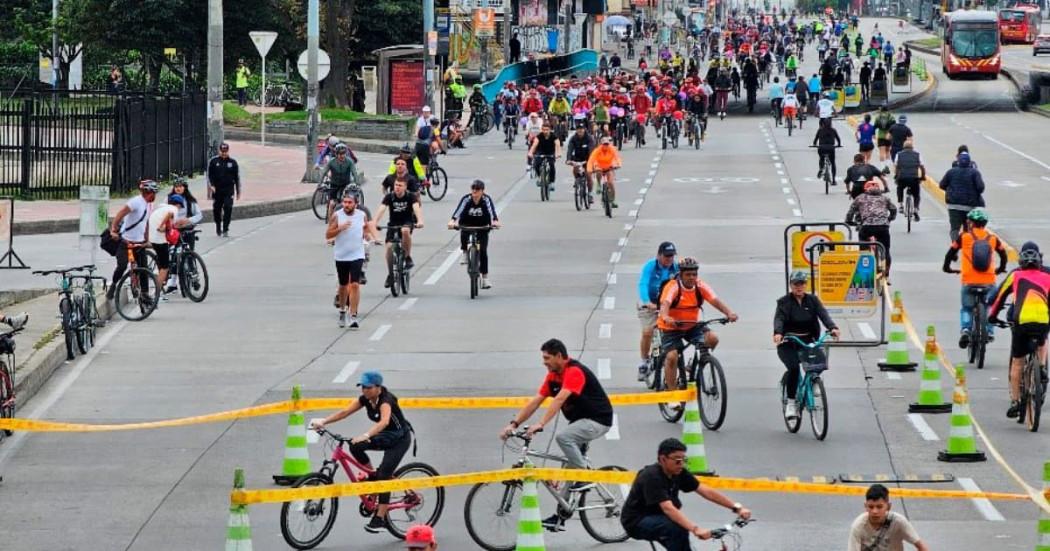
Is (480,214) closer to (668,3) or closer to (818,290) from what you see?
(818,290)

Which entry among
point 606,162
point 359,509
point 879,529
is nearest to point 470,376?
point 359,509

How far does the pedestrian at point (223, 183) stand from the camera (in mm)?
32938

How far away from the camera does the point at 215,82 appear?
136ft

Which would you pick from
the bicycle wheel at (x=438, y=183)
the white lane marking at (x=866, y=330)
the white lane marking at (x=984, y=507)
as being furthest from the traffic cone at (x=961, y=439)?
the bicycle wheel at (x=438, y=183)

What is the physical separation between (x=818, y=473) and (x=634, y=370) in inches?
212

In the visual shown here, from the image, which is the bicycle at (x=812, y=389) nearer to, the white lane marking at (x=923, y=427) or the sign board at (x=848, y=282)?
the white lane marking at (x=923, y=427)

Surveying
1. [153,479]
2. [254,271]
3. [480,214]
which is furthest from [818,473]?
[254,271]

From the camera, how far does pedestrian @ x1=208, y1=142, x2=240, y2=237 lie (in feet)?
108

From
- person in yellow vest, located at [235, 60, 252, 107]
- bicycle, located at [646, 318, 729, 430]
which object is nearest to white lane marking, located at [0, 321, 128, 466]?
bicycle, located at [646, 318, 729, 430]

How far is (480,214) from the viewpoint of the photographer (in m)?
26.7

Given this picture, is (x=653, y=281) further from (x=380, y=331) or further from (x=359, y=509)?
(x=359, y=509)

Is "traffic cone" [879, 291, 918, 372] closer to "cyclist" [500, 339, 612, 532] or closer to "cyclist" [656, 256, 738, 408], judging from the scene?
"cyclist" [656, 256, 738, 408]

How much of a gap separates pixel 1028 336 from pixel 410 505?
6323 millimetres

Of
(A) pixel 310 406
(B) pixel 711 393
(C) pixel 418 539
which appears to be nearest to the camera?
(C) pixel 418 539
